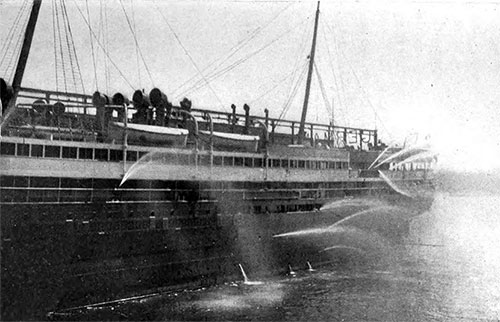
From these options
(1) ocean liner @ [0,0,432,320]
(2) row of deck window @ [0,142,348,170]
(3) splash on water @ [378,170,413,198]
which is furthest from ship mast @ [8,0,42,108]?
(3) splash on water @ [378,170,413,198]

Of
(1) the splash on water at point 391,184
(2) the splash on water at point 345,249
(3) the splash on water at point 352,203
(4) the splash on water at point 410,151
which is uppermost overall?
(4) the splash on water at point 410,151

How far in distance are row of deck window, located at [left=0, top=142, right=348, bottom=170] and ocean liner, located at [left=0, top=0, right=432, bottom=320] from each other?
6 cm

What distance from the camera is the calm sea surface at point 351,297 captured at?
26.2 meters

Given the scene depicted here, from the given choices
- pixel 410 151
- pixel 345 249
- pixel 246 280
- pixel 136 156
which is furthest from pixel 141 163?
pixel 410 151

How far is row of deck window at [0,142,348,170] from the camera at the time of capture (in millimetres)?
25531

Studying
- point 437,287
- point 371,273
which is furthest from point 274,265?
point 437,287

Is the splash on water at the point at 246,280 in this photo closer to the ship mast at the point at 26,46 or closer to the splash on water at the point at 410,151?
the ship mast at the point at 26,46

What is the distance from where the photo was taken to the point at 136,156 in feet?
101

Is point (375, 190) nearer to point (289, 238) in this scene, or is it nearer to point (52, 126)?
point (289, 238)

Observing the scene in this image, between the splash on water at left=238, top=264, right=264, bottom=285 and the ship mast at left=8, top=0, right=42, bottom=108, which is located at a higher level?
the ship mast at left=8, top=0, right=42, bottom=108

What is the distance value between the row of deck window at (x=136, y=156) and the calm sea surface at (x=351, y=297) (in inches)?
285

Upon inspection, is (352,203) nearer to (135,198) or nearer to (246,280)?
→ (246,280)

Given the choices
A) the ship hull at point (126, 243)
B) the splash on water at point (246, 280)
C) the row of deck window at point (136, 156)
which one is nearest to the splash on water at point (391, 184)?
the row of deck window at point (136, 156)

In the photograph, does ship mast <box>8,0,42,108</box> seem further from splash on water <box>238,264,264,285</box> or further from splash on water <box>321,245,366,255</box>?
splash on water <box>321,245,366,255</box>
